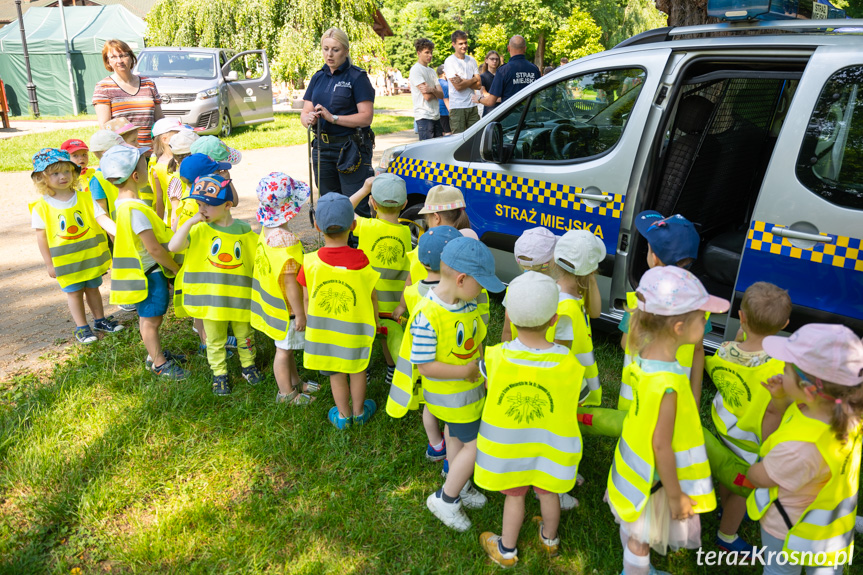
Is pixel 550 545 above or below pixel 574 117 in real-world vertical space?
below

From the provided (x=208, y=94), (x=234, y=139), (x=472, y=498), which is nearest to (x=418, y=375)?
(x=472, y=498)

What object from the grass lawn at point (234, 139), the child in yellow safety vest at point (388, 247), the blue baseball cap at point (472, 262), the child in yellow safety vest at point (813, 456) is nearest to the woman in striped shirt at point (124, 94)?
the child in yellow safety vest at point (388, 247)

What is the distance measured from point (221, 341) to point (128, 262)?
0.73 metres

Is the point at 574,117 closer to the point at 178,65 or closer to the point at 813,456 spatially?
the point at 813,456

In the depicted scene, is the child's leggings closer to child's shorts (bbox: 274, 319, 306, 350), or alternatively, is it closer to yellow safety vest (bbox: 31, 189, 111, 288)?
child's shorts (bbox: 274, 319, 306, 350)

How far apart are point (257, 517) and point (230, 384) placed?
1284 mm

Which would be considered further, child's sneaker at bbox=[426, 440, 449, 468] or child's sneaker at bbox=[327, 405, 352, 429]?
child's sneaker at bbox=[327, 405, 352, 429]

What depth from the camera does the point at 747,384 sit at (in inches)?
96.3

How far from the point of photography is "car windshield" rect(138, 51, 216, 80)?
1393 centimetres

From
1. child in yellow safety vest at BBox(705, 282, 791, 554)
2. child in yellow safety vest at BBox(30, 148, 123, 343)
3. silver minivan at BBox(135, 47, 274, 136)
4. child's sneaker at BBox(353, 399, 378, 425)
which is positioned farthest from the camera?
silver minivan at BBox(135, 47, 274, 136)

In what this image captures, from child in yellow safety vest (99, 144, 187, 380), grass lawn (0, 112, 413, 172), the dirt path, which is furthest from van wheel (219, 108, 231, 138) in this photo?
child in yellow safety vest (99, 144, 187, 380)

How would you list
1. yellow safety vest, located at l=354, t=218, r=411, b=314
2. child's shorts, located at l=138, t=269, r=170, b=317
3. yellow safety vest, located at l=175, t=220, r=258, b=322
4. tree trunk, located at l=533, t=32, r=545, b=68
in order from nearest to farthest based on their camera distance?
yellow safety vest, located at l=175, t=220, r=258, b=322 → yellow safety vest, located at l=354, t=218, r=411, b=314 → child's shorts, located at l=138, t=269, r=170, b=317 → tree trunk, located at l=533, t=32, r=545, b=68

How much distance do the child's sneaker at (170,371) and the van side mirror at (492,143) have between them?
248cm

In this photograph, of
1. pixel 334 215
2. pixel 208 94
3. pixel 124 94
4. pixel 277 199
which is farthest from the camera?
pixel 208 94
